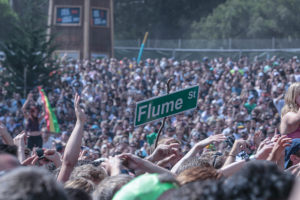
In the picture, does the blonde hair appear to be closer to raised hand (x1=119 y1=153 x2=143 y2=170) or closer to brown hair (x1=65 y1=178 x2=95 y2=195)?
raised hand (x1=119 y1=153 x2=143 y2=170)

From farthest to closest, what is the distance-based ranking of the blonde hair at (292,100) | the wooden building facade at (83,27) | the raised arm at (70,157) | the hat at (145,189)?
the wooden building facade at (83,27), the blonde hair at (292,100), the raised arm at (70,157), the hat at (145,189)

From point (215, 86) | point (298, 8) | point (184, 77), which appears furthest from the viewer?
point (298, 8)

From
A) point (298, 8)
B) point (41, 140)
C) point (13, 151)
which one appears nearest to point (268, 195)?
point (13, 151)

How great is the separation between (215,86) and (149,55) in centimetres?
1254

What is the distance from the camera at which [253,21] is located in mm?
37906

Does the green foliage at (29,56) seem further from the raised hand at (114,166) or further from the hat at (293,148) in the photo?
the raised hand at (114,166)

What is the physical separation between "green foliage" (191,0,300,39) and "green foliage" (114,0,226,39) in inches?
131

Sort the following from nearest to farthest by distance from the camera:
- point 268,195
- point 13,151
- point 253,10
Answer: point 268,195
point 13,151
point 253,10

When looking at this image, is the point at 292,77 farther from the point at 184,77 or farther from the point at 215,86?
the point at 184,77

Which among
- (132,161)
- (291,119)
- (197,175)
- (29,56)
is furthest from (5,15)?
(197,175)

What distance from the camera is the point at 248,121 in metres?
10.5

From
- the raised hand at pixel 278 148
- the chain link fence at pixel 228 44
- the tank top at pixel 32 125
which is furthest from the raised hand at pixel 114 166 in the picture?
the chain link fence at pixel 228 44

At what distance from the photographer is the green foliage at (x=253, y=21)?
3628 cm

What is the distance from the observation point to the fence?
24.2 meters
